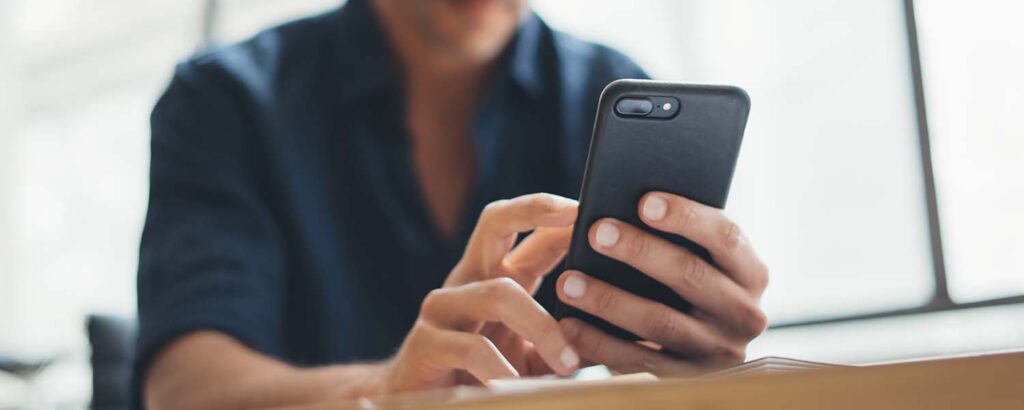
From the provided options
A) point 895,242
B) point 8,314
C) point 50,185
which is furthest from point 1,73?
point 895,242

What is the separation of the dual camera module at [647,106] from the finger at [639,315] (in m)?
0.09

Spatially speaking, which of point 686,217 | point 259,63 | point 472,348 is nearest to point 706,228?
point 686,217

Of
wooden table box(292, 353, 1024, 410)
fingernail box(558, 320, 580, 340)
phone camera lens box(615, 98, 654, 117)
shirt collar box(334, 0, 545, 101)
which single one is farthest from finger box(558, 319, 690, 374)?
shirt collar box(334, 0, 545, 101)

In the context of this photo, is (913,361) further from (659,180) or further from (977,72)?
(977,72)

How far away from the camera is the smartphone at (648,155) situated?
46cm

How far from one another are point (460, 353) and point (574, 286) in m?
0.07

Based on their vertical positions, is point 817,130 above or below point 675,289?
above

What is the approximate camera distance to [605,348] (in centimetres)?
49

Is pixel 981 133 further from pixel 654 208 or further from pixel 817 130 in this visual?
pixel 654 208

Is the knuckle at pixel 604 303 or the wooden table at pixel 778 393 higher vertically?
the knuckle at pixel 604 303

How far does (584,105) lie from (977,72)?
0.87 m

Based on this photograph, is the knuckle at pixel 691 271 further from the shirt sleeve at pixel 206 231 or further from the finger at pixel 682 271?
the shirt sleeve at pixel 206 231

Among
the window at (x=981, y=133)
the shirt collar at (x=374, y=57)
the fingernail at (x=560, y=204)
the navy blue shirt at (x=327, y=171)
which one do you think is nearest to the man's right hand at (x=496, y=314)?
the fingernail at (x=560, y=204)

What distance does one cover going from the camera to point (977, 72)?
56.8 inches
